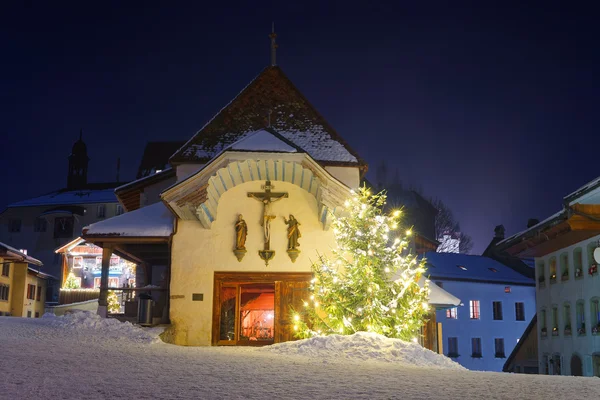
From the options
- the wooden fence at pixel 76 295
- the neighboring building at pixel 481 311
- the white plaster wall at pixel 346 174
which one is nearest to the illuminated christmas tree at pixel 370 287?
the white plaster wall at pixel 346 174

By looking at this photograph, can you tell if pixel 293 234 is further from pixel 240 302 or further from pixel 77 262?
pixel 77 262

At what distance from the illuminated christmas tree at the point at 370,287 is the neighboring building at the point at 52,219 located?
60384mm

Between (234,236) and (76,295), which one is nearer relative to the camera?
(234,236)

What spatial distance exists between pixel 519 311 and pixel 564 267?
22754mm

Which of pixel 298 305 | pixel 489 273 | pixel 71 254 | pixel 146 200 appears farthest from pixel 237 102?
pixel 489 273

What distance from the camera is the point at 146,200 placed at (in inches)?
1102

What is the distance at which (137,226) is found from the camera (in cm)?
2252

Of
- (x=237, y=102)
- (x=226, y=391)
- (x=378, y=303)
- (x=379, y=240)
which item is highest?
(x=237, y=102)

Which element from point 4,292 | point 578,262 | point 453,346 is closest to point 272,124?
point 578,262

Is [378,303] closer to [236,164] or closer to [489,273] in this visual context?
[236,164]

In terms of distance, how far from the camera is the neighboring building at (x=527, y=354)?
43281 millimetres

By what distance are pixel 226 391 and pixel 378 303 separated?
9.18 metres

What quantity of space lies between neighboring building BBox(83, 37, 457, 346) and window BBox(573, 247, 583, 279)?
60.8 feet

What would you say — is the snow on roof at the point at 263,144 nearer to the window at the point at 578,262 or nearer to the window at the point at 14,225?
the window at the point at 578,262
